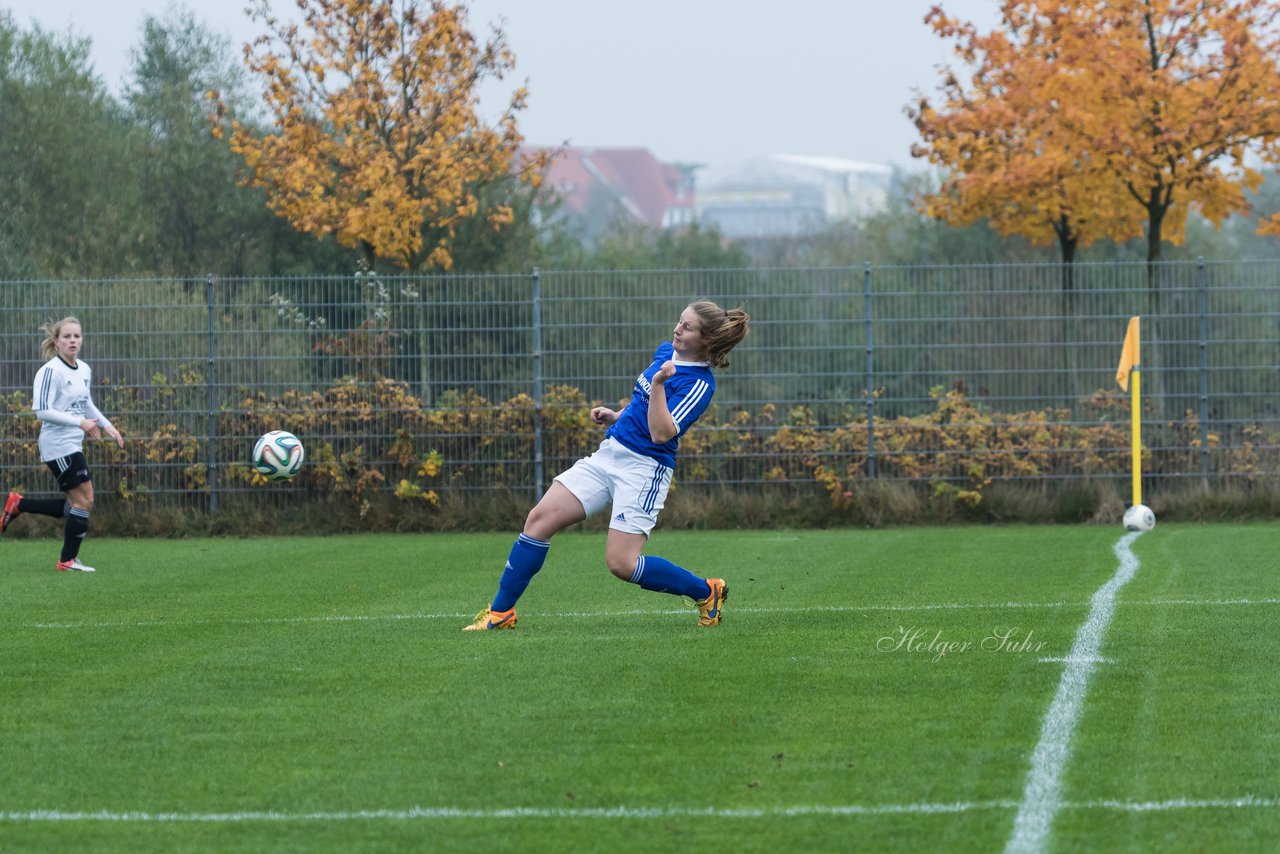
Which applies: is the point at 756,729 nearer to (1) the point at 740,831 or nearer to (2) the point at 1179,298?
(1) the point at 740,831

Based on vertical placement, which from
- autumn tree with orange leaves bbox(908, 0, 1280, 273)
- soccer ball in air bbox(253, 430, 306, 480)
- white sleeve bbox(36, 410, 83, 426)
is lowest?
soccer ball in air bbox(253, 430, 306, 480)

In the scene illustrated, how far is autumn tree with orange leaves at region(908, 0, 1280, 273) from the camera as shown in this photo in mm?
20375

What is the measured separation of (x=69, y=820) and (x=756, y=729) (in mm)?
2370

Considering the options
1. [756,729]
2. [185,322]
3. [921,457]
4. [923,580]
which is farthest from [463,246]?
[756,729]

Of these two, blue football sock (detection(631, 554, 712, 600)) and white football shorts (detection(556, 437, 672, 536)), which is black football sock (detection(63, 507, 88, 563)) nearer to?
white football shorts (detection(556, 437, 672, 536))

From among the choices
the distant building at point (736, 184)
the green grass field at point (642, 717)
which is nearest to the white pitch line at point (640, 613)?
the green grass field at point (642, 717)

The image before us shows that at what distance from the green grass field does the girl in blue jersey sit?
0.36 m

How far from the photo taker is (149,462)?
685 inches

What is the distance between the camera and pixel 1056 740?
5953 mm

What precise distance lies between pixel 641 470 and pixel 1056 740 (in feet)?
10.5

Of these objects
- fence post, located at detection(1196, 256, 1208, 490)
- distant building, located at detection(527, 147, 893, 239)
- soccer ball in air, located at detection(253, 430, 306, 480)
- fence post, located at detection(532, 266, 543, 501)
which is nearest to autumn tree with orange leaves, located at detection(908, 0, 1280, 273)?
fence post, located at detection(1196, 256, 1208, 490)

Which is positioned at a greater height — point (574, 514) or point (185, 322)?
point (185, 322)

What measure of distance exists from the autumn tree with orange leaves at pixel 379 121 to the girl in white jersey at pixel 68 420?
26.7ft

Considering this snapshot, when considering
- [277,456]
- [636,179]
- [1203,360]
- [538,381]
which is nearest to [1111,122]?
[1203,360]
